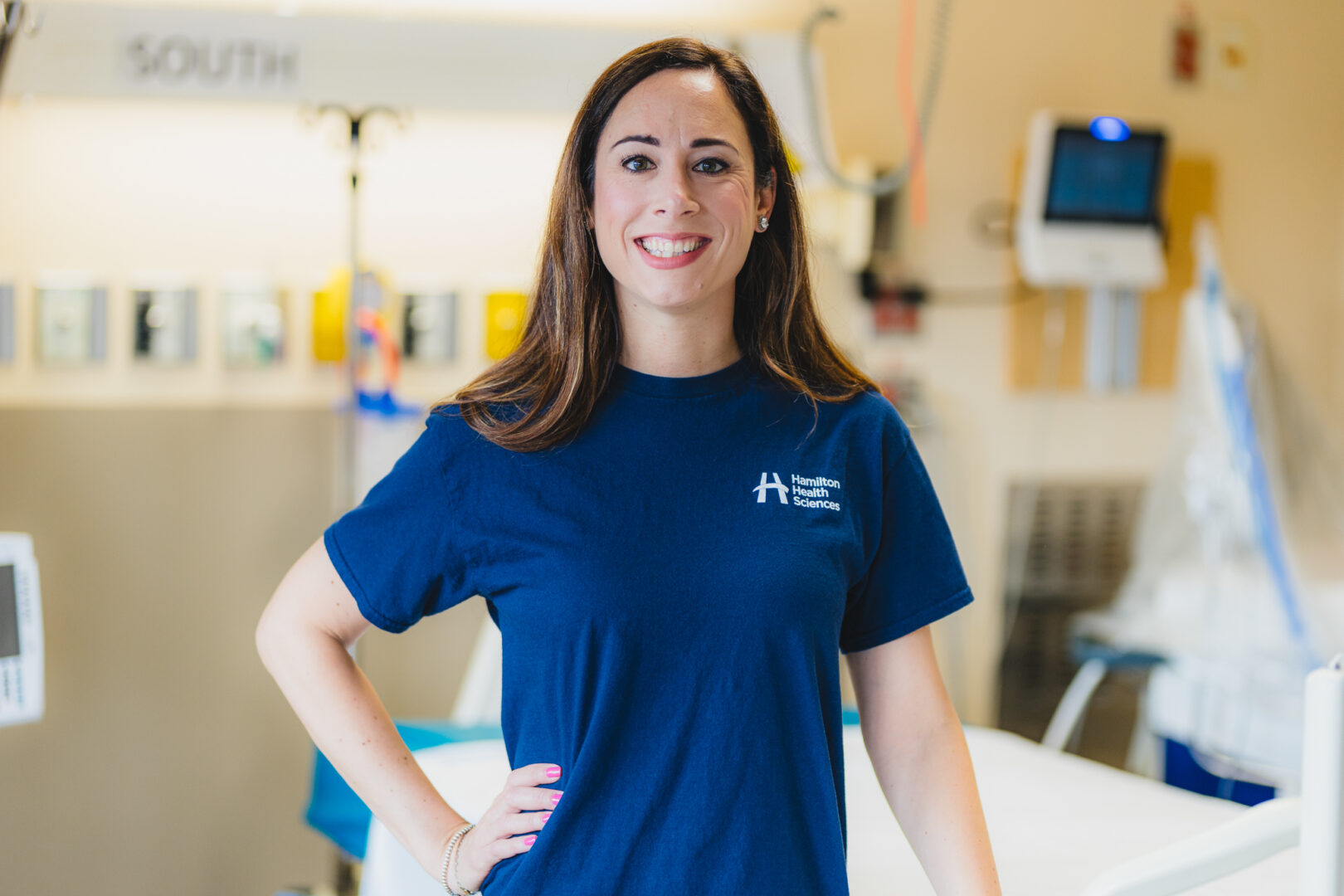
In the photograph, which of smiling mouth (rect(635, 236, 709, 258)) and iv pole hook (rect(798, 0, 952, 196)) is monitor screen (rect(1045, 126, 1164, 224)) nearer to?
iv pole hook (rect(798, 0, 952, 196))

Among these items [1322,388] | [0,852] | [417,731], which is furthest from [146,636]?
[1322,388]

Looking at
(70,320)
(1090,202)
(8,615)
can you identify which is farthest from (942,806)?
(1090,202)

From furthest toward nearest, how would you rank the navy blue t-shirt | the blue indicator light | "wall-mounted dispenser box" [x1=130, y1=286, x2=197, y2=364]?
1. the blue indicator light
2. "wall-mounted dispenser box" [x1=130, y1=286, x2=197, y2=364]
3. the navy blue t-shirt

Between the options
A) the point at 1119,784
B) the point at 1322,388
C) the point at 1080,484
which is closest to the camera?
the point at 1119,784

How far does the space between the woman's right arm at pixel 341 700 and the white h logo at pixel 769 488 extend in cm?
40

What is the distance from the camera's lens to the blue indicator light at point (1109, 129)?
3.05 meters

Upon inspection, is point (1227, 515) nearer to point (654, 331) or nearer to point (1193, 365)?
point (1193, 365)

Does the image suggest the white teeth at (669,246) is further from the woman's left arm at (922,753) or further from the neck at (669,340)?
the woman's left arm at (922,753)

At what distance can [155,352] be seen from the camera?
8.59 feet

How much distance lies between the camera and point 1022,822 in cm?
168

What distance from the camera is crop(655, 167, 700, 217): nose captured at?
3.62 ft

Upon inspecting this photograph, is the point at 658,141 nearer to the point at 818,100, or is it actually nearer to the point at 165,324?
the point at 818,100

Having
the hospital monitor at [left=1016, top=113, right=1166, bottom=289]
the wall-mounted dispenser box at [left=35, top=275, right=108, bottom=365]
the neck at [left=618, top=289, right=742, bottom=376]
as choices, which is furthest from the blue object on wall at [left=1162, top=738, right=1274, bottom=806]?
the wall-mounted dispenser box at [left=35, top=275, right=108, bottom=365]

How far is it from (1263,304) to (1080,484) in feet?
2.58
